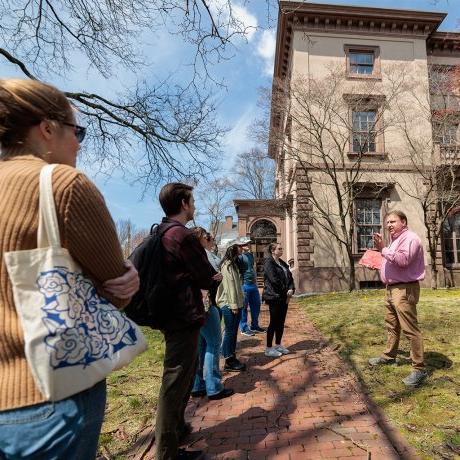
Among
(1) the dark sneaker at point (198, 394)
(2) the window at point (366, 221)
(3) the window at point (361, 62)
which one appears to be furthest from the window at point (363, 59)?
(1) the dark sneaker at point (198, 394)

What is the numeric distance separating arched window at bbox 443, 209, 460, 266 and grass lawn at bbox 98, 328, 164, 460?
1637 cm

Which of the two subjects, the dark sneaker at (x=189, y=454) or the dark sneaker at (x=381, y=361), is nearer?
the dark sneaker at (x=189, y=454)

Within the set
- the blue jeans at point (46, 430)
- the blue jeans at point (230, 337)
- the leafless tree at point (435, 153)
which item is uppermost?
the leafless tree at point (435, 153)

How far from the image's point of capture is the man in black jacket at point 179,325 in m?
2.83

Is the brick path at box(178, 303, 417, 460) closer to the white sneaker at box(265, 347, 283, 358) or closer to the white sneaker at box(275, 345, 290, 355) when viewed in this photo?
the white sneaker at box(265, 347, 283, 358)

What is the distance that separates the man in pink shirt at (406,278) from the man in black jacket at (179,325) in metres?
2.62

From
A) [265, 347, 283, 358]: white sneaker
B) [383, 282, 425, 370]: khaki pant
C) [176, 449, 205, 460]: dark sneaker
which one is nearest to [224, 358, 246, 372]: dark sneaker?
[265, 347, 283, 358]: white sneaker

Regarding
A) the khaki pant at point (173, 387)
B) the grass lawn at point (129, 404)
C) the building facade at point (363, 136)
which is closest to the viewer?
the khaki pant at point (173, 387)

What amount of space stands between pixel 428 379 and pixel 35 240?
4816 mm

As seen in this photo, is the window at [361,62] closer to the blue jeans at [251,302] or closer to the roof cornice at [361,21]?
the roof cornice at [361,21]

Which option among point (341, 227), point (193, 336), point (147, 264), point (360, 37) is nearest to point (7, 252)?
point (147, 264)

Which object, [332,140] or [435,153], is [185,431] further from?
[435,153]

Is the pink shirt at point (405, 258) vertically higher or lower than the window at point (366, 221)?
lower

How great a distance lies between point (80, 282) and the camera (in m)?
1.26
